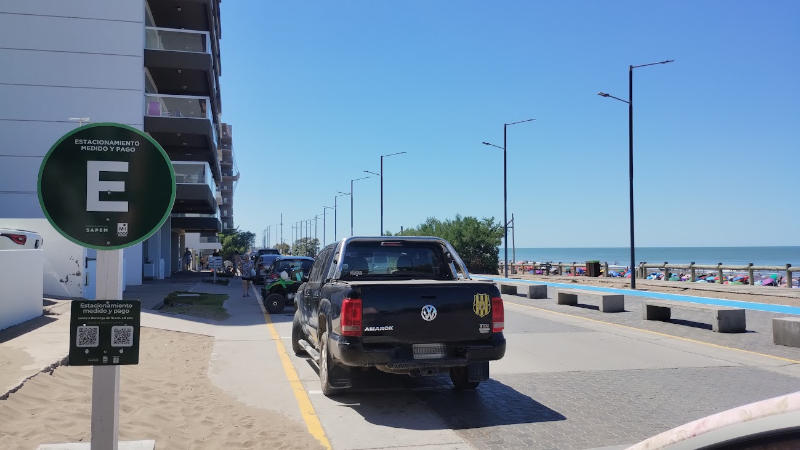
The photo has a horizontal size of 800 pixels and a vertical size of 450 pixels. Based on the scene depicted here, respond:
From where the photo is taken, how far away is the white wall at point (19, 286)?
38.2 feet

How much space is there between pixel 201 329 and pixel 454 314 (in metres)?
9.09

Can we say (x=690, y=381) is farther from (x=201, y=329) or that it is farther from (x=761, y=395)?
(x=201, y=329)

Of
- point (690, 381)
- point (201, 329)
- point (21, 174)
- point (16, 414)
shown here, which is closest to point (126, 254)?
point (21, 174)

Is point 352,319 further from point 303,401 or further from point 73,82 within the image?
point 73,82

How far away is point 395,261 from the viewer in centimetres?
895

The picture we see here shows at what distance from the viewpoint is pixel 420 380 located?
923 cm

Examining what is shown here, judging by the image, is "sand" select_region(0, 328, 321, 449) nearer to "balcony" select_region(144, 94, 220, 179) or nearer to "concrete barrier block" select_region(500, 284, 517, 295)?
"concrete barrier block" select_region(500, 284, 517, 295)

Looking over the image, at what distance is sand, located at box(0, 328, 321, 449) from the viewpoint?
589cm

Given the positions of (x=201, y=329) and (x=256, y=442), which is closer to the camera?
(x=256, y=442)

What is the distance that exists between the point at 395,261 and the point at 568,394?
2.89 meters

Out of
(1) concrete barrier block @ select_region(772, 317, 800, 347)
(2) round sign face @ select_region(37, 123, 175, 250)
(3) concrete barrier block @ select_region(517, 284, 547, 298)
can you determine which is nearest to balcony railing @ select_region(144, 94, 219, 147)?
(3) concrete barrier block @ select_region(517, 284, 547, 298)

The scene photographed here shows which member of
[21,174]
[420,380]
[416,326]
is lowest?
[420,380]

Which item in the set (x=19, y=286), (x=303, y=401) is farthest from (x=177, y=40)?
(x=303, y=401)

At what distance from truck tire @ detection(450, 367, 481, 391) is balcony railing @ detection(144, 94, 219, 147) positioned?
30.2 m
